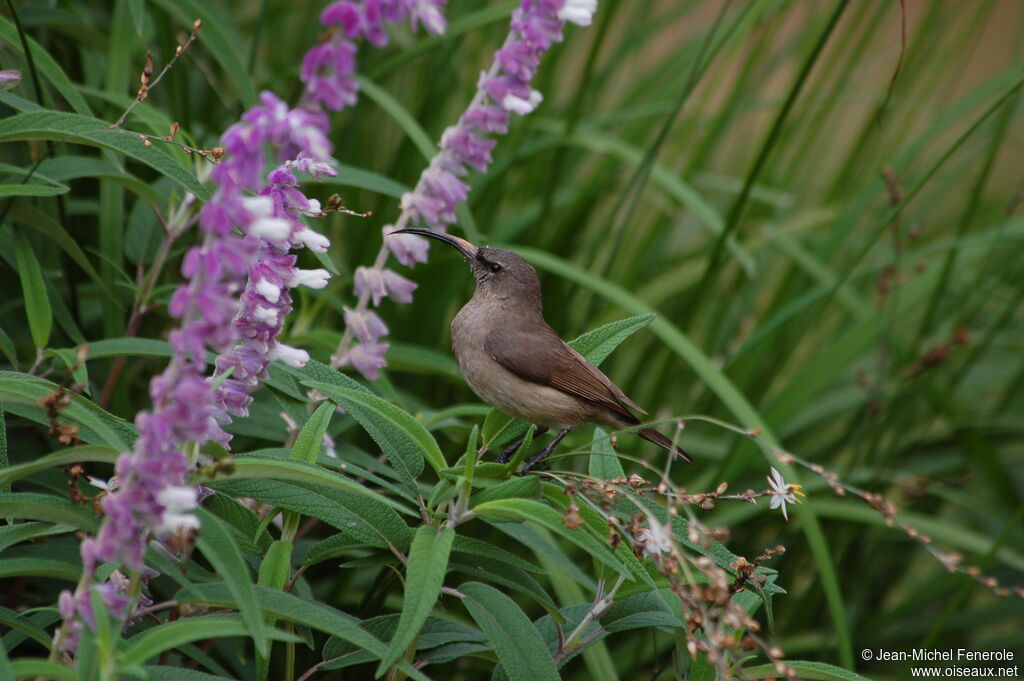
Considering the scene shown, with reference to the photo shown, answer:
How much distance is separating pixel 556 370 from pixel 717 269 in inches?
42.5

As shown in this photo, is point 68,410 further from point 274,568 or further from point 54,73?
point 54,73

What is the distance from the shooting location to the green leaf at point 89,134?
5.64 feet

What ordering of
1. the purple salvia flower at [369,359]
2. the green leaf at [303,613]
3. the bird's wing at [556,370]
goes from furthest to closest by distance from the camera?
the bird's wing at [556,370] < the purple salvia flower at [369,359] < the green leaf at [303,613]

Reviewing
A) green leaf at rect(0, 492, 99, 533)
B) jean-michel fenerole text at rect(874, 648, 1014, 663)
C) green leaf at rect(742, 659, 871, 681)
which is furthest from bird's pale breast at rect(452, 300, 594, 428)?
jean-michel fenerole text at rect(874, 648, 1014, 663)

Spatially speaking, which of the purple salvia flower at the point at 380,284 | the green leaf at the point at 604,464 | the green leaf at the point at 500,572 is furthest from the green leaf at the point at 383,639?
the purple salvia flower at the point at 380,284

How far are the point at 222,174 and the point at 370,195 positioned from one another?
2732mm

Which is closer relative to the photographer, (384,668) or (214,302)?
(214,302)

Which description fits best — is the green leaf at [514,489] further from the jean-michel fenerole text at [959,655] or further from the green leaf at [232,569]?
the jean-michel fenerole text at [959,655]

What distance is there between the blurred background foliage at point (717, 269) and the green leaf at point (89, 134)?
467 millimetres

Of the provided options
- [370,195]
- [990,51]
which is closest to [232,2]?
[370,195]

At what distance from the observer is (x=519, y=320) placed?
99.8 inches

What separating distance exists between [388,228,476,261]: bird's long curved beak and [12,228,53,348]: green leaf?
2.26ft

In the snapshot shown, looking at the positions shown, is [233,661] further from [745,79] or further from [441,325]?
[745,79]

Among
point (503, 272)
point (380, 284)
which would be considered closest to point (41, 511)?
point (380, 284)
